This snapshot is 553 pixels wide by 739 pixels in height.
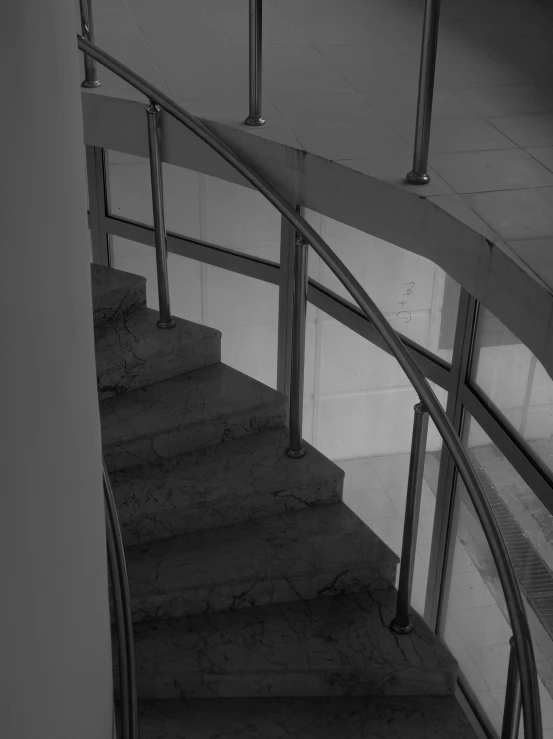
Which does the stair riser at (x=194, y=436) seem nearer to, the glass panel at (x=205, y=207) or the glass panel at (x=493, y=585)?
the glass panel at (x=493, y=585)

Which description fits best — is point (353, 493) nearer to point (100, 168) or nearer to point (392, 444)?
point (392, 444)

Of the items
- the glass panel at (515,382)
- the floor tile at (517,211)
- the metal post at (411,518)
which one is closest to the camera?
the floor tile at (517,211)

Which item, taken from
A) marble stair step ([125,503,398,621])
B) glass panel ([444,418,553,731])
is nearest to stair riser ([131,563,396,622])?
marble stair step ([125,503,398,621])

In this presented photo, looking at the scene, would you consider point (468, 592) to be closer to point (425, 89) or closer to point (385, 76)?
point (385, 76)

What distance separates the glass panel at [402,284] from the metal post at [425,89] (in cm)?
117

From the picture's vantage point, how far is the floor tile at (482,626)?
3850mm

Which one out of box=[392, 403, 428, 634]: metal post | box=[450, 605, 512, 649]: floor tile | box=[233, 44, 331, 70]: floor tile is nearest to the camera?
box=[392, 403, 428, 634]: metal post

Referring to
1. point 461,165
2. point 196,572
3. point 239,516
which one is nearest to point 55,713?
point 196,572

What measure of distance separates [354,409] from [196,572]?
183 centimetres

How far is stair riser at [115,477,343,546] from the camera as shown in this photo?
283 cm

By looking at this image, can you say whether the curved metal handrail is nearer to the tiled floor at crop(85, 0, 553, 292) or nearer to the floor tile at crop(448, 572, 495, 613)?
the tiled floor at crop(85, 0, 553, 292)

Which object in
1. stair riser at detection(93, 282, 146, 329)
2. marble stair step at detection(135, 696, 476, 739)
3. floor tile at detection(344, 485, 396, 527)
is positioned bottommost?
floor tile at detection(344, 485, 396, 527)

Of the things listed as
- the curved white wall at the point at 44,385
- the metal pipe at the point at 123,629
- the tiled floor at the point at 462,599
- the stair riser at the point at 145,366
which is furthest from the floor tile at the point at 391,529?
the curved white wall at the point at 44,385

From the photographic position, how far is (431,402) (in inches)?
90.4
